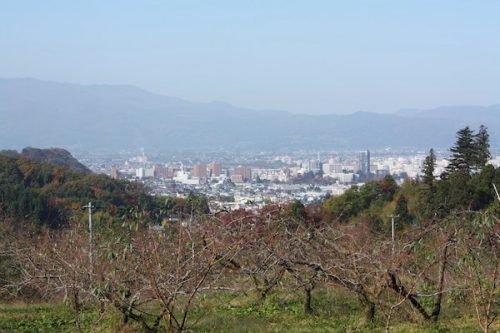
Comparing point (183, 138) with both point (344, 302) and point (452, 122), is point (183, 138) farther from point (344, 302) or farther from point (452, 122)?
point (344, 302)

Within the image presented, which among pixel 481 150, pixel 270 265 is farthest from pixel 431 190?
pixel 270 265

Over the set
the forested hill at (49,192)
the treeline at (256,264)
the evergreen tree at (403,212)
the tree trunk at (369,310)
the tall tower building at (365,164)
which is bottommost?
the tall tower building at (365,164)

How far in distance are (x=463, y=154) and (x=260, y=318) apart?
24574 millimetres

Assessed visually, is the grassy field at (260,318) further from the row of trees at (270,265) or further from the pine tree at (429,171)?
the pine tree at (429,171)

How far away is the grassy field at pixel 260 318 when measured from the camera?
27.9ft

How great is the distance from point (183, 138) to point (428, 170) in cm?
14166

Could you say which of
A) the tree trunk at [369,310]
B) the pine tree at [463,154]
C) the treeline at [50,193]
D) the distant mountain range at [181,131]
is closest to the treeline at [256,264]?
the tree trunk at [369,310]

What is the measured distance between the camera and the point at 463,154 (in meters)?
32.5

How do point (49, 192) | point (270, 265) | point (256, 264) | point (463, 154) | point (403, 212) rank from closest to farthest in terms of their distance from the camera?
point (270, 265)
point (256, 264)
point (403, 212)
point (49, 192)
point (463, 154)

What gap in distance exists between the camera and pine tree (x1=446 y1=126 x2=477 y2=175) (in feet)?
106

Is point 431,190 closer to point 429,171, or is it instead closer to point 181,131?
point 429,171

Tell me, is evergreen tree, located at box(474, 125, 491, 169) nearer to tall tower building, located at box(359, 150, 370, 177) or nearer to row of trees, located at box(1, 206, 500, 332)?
row of trees, located at box(1, 206, 500, 332)

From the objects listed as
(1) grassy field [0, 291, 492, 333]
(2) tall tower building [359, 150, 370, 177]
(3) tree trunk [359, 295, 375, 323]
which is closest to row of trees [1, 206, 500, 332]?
(3) tree trunk [359, 295, 375, 323]

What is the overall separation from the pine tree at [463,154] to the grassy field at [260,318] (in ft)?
72.2
